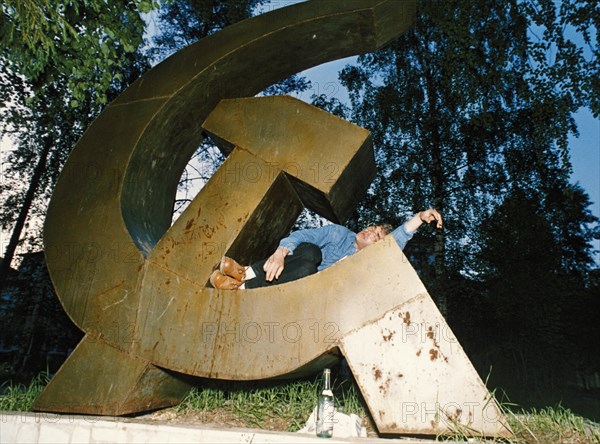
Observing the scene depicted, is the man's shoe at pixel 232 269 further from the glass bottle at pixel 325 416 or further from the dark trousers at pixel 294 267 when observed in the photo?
the glass bottle at pixel 325 416

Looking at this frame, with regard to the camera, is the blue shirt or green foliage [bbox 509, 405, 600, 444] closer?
green foliage [bbox 509, 405, 600, 444]

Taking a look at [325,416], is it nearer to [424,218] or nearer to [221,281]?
[221,281]

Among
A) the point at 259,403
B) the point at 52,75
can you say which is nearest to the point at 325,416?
the point at 259,403

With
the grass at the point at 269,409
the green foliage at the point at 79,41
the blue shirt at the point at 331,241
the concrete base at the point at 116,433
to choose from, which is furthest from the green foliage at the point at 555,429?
the green foliage at the point at 79,41

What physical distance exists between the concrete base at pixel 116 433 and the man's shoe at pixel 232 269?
1.13 m

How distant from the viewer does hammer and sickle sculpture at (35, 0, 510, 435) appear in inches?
117

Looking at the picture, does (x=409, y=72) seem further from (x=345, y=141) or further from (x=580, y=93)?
(x=345, y=141)

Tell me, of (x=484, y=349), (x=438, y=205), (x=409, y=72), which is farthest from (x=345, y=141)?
(x=484, y=349)

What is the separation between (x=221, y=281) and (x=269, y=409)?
5.14ft

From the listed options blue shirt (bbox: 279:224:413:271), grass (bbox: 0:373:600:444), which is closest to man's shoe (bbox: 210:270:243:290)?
blue shirt (bbox: 279:224:413:271)

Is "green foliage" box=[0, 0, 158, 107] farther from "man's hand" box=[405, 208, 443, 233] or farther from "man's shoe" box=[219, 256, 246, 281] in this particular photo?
"man's hand" box=[405, 208, 443, 233]

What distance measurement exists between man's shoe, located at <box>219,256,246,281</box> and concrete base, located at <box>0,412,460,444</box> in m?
1.13

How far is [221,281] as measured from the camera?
11.7 feet

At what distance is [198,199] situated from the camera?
149 inches
